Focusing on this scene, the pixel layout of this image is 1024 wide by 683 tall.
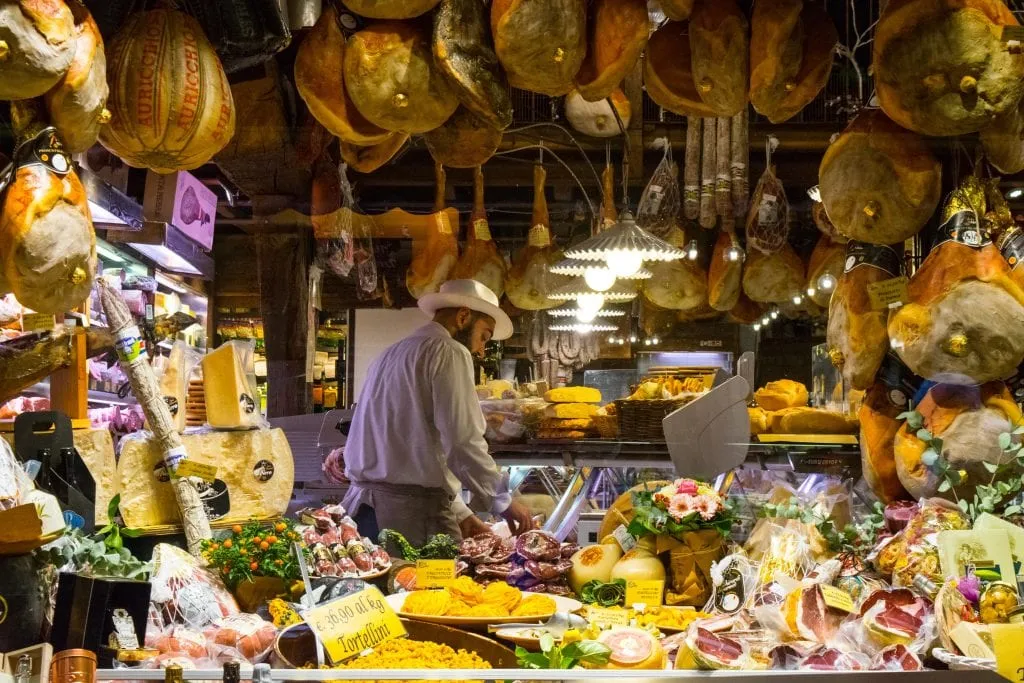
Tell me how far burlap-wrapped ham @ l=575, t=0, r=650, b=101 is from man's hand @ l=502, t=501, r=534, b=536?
1355 millimetres

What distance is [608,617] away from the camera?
2.67 m

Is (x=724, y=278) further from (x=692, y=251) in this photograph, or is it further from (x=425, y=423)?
(x=425, y=423)

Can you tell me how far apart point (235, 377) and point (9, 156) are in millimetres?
889

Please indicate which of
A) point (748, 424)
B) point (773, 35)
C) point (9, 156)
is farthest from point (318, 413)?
point (773, 35)

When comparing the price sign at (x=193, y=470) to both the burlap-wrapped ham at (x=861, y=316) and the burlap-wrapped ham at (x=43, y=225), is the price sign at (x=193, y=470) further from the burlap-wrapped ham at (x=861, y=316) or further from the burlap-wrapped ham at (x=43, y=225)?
the burlap-wrapped ham at (x=861, y=316)

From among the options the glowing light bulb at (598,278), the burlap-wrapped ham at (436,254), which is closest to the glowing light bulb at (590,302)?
the glowing light bulb at (598,278)

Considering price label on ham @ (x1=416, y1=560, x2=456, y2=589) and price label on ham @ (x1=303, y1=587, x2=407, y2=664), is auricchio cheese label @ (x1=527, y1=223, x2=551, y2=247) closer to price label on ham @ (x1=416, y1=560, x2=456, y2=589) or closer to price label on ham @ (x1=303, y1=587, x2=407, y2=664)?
price label on ham @ (x1=416, y1=560, x2=456, y2=589)

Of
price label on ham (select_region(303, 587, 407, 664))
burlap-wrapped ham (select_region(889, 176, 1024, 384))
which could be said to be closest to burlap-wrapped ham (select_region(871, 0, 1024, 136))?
burlap-wrapped ham (select_region(889, 176, 1024, 384))

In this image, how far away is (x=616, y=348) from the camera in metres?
3.21

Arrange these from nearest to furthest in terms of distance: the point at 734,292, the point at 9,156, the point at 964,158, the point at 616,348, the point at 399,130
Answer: the point at 9,156, the point at 399,130, the point at 964,158, the point at 616,348, the point at 734,292

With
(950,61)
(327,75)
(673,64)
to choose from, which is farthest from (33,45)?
(950,61)

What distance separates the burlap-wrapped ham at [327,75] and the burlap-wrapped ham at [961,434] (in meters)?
1.96

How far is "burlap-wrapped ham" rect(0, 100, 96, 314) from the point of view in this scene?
218 cm

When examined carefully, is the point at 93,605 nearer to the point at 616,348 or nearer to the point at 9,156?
the point at 9,156
